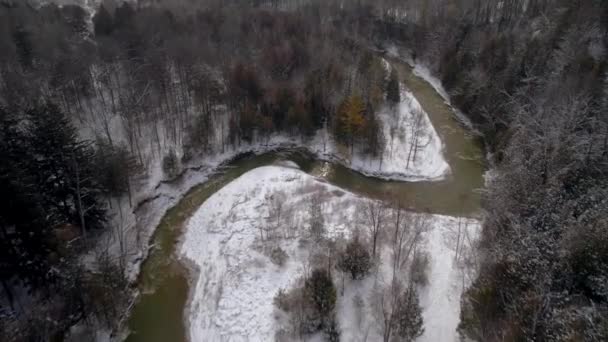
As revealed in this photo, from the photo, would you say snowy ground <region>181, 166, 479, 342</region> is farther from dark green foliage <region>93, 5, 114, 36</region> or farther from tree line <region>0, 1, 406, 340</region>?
dark green foliage <region>93, 5, 114, 36</region>

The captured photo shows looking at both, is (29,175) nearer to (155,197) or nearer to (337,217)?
(155,197)

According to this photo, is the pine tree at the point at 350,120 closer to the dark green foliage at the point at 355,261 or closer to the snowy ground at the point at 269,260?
the snowy ground at the point at 269,260

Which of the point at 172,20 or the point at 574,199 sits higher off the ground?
the point at 172,20

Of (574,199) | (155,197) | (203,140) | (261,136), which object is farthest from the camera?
(261,136)

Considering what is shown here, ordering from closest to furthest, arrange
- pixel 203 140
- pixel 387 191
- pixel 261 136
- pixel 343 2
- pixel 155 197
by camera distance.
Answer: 1. pixel 155 197
2. pixel 387 191
3. pixel 203 140
4. pixel 261 136
5. pixel 343 2

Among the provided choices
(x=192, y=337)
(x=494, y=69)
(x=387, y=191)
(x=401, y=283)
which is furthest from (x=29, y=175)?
(x=494, y=69)
